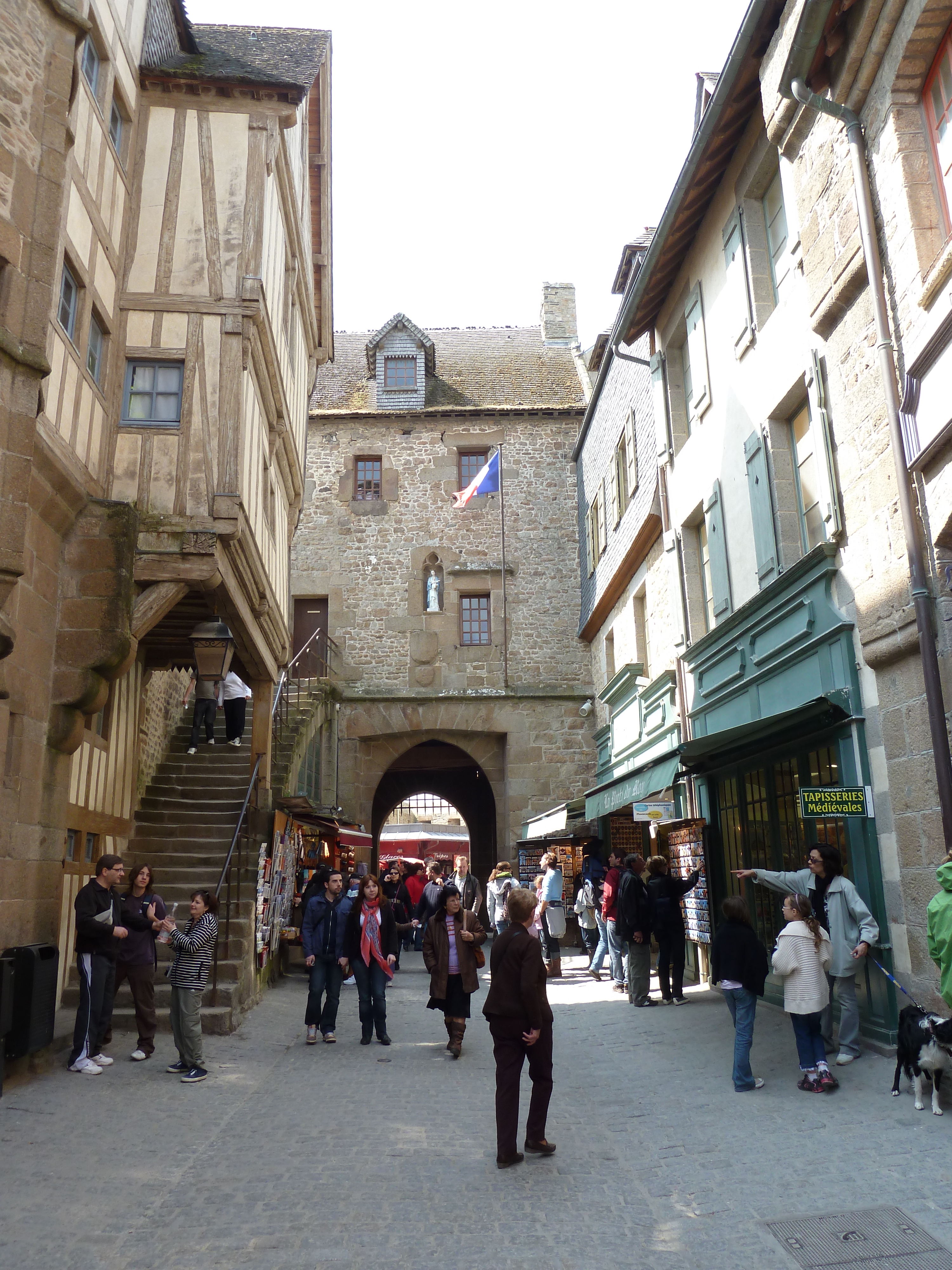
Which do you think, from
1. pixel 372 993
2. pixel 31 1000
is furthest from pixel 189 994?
pixel 372 993

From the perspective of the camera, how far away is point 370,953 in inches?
328

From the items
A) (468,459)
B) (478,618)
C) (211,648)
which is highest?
(468,459)

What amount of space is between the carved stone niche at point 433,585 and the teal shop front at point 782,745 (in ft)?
30.0

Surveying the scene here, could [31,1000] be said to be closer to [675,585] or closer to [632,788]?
[632,788]

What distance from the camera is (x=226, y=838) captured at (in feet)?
36.0

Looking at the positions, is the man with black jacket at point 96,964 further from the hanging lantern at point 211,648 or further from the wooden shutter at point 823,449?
the wooden shutter at point 823,449

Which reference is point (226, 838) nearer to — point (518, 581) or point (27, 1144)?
point (27, 1144)

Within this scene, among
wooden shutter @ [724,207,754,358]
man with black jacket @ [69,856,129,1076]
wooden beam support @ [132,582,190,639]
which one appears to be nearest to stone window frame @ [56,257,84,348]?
wooden beam support @ [132,582,190,639]

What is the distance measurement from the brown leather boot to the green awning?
282cm

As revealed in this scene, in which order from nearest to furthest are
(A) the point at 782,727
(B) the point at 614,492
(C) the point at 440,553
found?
(A) the point at 782,727 → (B) the point at 614,492 → (C) the point at 440,553

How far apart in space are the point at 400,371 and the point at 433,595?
5.14m

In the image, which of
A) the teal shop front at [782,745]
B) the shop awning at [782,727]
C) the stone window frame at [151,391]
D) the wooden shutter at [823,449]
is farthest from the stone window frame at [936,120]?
the stone window frame at [151,391]

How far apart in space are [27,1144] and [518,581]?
15.6 m

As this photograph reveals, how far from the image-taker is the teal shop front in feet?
22.6
